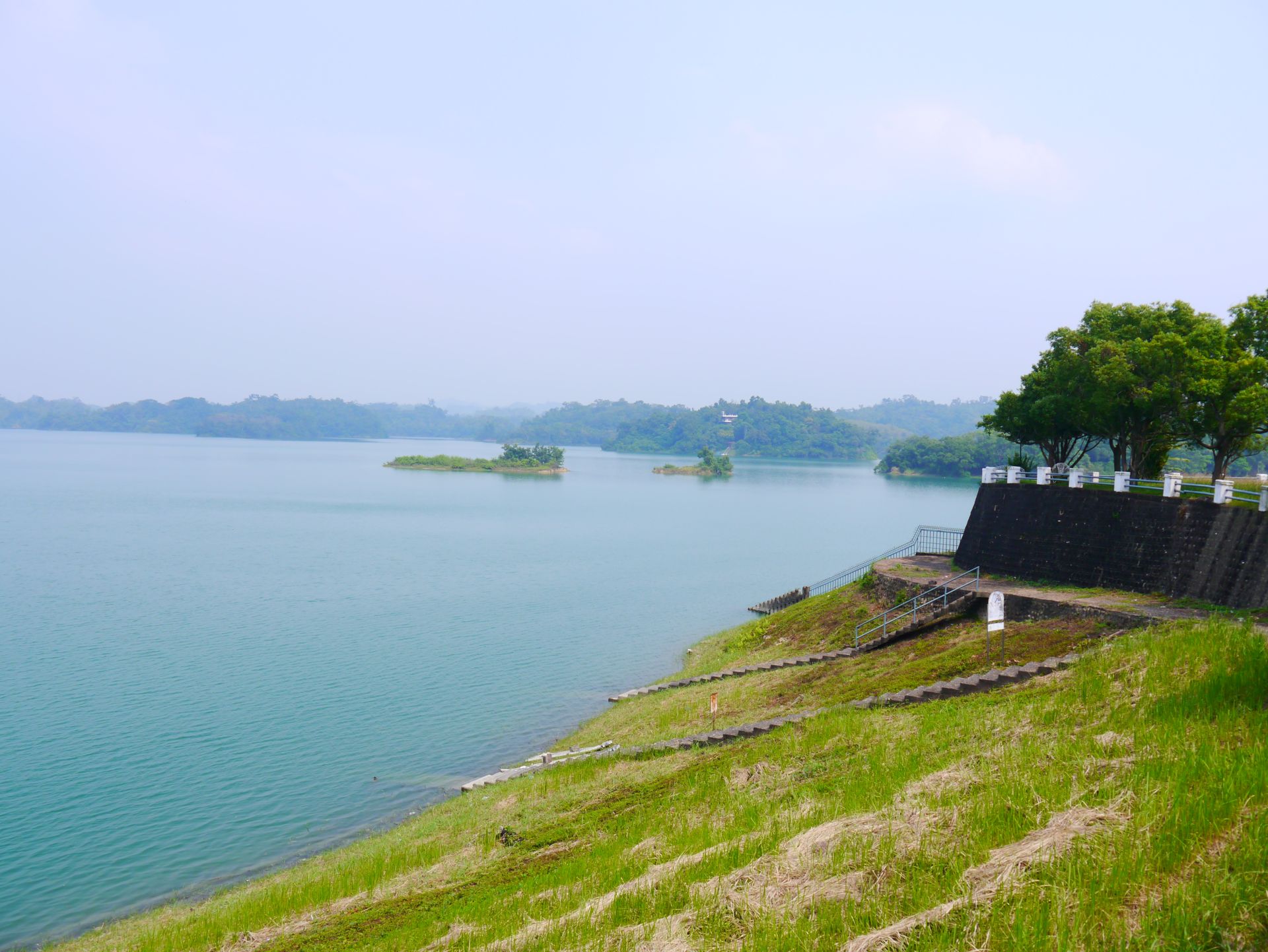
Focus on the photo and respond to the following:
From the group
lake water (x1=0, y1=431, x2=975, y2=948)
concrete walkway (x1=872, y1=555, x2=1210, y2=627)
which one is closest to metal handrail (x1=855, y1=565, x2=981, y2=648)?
concrete walkway (x1=872, y1=555, x2=1210, y2=627)

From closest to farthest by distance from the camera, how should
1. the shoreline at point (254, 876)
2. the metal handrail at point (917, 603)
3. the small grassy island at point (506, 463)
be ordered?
the shoreline at point (254, 876)
the metal handrail at point (917, 603)
the small grassy island at point (506, 463)

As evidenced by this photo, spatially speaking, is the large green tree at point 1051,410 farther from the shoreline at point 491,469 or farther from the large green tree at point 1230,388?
the shoreline at point 491,469

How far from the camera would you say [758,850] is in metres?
8.37

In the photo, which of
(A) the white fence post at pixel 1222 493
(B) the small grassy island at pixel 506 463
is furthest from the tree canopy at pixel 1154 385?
(B) the small grassy island at pixel 506 463

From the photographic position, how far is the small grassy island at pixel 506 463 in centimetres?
15650

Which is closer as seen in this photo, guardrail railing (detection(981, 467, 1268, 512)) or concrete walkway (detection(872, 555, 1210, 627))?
concrete walkway (detection(872, 555, 1210, 627))

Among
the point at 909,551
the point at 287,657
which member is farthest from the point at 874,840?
the point at 909,551

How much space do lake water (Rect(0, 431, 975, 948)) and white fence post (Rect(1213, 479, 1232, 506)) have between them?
17.9 m

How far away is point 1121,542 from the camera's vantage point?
21.7 meters

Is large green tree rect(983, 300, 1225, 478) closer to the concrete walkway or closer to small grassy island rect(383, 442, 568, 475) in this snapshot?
the concrete walkway

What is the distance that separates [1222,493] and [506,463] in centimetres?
14534

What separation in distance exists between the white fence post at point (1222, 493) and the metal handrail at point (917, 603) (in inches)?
230

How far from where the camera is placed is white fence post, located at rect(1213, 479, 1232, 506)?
63.4 feet

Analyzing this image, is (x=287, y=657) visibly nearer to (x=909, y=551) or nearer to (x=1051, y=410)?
(x=1051, y=410)
